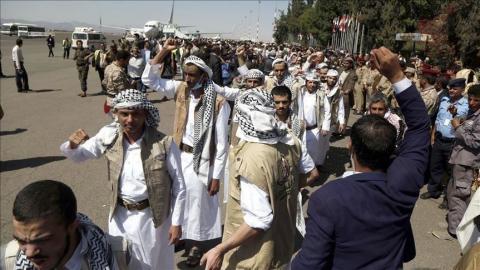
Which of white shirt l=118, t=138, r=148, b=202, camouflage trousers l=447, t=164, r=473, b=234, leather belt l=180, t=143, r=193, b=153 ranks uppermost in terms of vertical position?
white shirt l=118, t=138, r=148, b=202

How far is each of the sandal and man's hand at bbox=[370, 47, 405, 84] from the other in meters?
3.07

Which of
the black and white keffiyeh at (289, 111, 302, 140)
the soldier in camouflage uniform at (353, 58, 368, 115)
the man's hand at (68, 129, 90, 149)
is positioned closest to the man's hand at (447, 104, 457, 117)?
the black and white keffiyeh at (289, 111, 302, 140)

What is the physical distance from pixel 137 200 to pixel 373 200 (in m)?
1.74

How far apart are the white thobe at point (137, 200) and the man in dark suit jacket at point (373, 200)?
139 cm

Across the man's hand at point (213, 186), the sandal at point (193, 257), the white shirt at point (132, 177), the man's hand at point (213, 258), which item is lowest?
the sandal at point (193, 257)

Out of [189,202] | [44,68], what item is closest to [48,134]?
[189,202]

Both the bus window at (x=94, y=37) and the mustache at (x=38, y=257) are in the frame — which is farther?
the bus window at (x=94, y=37)

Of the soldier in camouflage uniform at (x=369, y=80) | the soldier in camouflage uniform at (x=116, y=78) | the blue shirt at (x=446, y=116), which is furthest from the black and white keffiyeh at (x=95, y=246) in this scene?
the soldier in camouflage uniform at (x=369, y=80)

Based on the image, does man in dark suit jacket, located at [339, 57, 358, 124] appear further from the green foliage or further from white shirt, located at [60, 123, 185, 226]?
the green foliage

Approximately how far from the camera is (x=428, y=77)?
24.3 feet

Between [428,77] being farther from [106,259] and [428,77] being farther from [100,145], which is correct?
[106,259]

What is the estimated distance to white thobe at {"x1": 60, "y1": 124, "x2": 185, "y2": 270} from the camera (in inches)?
113

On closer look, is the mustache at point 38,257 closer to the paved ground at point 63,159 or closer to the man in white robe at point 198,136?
the man in white robe at point 198,136

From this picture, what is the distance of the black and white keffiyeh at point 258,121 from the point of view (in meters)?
2.49
